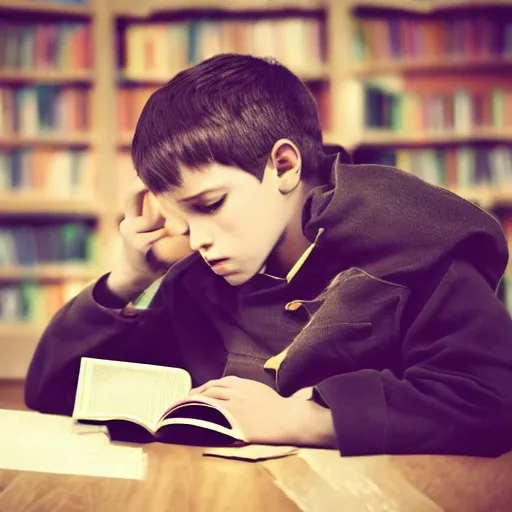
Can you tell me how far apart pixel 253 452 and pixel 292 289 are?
0.31 meters

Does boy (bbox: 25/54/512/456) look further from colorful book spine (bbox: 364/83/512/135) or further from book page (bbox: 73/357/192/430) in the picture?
colorful book spine (bbox: 364/83/512/135)

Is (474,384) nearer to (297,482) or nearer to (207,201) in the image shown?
(297,482)

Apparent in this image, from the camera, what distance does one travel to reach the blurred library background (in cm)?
271

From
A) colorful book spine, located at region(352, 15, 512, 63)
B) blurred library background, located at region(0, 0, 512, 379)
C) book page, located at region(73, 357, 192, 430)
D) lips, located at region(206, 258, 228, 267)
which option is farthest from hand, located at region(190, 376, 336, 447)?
colorful book spine, located at region(352, 15, 512, 63)

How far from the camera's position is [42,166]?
9.51ft

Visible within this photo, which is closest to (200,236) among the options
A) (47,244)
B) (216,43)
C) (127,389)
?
(127,389)

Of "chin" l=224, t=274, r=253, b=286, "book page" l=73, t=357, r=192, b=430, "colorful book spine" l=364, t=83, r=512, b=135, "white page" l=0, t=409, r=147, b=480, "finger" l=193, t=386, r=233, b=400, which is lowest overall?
"white page" l=0, t=409, r=147, b=480

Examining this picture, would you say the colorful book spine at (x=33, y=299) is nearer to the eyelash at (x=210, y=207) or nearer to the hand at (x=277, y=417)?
the eyelash at (x=210, y=207)

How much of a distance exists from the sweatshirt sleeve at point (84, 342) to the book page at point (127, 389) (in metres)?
0.06

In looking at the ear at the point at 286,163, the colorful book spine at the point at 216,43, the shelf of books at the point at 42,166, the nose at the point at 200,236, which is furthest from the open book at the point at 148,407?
the colorful book spine at the point at 216,43

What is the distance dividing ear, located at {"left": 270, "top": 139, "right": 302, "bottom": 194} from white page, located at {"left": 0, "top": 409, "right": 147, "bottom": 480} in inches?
18.9

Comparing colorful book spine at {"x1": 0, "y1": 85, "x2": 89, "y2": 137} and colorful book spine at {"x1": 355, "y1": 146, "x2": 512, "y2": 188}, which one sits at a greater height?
colorful book spine at {"x1": 0, "y1": 85, "x2": 89, "y2": 137}

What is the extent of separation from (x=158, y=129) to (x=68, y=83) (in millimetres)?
1922

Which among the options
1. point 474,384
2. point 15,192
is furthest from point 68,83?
point 474,384
